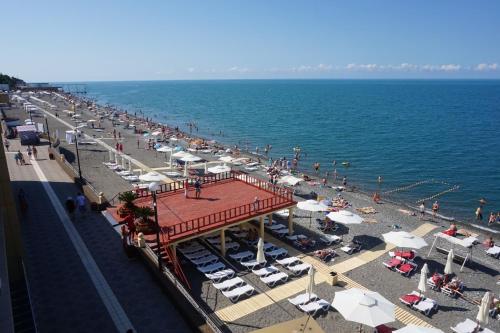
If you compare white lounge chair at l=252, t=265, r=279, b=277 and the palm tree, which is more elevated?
the palm tree

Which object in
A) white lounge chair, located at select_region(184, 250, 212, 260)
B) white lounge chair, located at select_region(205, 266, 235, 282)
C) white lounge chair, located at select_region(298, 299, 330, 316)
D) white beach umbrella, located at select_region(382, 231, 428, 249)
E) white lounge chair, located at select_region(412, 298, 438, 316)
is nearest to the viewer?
white lounge chair, located at select_region(298, 299, 330, 316)

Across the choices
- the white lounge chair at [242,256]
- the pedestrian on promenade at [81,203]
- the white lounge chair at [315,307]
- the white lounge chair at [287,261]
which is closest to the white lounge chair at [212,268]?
the white lounge chair at [242,256]

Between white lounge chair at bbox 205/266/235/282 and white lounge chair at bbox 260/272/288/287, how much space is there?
1506 millimetres

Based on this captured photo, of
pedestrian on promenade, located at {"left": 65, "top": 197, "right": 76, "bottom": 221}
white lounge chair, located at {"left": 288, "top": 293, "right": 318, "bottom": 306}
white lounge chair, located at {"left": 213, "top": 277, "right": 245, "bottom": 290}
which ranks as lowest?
white lounge chair, located at {"left": 288, "top": 293, "right": 318, "bottom": 306}

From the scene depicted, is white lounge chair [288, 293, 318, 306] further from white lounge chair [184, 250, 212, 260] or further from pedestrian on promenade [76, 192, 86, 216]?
pedestrian on promenade [76, 192, 86, 216]

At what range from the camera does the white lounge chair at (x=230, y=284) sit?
50.9 ft

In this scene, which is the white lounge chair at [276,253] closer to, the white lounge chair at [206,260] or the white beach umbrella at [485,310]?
the white lounge chair at [206,260]

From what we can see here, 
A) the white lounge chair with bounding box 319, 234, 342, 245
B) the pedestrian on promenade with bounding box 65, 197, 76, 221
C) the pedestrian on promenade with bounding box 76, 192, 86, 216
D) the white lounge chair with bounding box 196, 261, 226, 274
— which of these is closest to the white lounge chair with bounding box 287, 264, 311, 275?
the white lounge chair with bounding box 196, 261, 226, 274

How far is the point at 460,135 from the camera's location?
71.2 meters

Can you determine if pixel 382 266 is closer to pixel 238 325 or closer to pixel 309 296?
pixel 309 296

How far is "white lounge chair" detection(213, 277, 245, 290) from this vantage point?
1551 centimetres

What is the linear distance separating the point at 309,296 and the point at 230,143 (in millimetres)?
50349

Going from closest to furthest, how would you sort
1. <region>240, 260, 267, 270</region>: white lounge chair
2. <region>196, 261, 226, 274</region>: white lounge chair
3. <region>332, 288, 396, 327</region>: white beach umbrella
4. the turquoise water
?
<region>332, 288, 396, 327</region>: white beach umbrella < <region>196, 261, 226, 274</region>: white lounge chair < <region>240, 260, 267, 270</region>: white lounge chair < the turquoise water

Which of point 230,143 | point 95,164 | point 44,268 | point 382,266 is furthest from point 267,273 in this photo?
point 230,143
